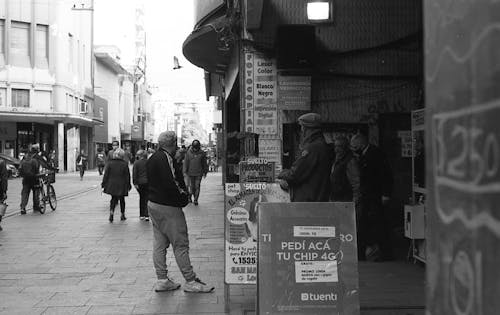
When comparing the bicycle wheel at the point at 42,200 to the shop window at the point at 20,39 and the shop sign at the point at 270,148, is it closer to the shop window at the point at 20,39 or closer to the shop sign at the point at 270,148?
the shop sign at the point at 270,148

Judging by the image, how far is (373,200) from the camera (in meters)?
7.61

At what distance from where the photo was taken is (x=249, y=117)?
8.30 meters

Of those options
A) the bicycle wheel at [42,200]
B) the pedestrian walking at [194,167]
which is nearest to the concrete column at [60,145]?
the pedestrian walking at [194,167]

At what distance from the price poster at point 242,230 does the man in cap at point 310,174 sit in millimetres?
177

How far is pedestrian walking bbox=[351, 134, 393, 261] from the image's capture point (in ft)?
24.8

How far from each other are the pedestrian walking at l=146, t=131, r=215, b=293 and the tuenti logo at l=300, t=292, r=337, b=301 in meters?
2.04

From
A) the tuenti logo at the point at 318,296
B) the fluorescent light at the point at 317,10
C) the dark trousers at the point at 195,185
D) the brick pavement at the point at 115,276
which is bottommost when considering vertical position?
the brick pavement at the point at 115,276

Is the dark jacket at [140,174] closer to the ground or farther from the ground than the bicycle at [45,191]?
farther from the ground

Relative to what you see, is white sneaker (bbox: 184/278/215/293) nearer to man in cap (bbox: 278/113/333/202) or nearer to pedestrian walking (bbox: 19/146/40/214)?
man in cap (bbox: 278/113/333/202)

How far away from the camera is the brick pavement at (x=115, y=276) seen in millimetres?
5730

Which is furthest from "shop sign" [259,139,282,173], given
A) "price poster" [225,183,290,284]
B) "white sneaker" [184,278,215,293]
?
"price poster" [225,183,290,284]

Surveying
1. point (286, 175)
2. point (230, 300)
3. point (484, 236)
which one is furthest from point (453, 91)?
point (230, 300)

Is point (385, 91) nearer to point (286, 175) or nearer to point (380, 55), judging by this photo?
point (380, 55)

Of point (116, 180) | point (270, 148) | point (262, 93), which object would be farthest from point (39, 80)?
point (270, 148)
